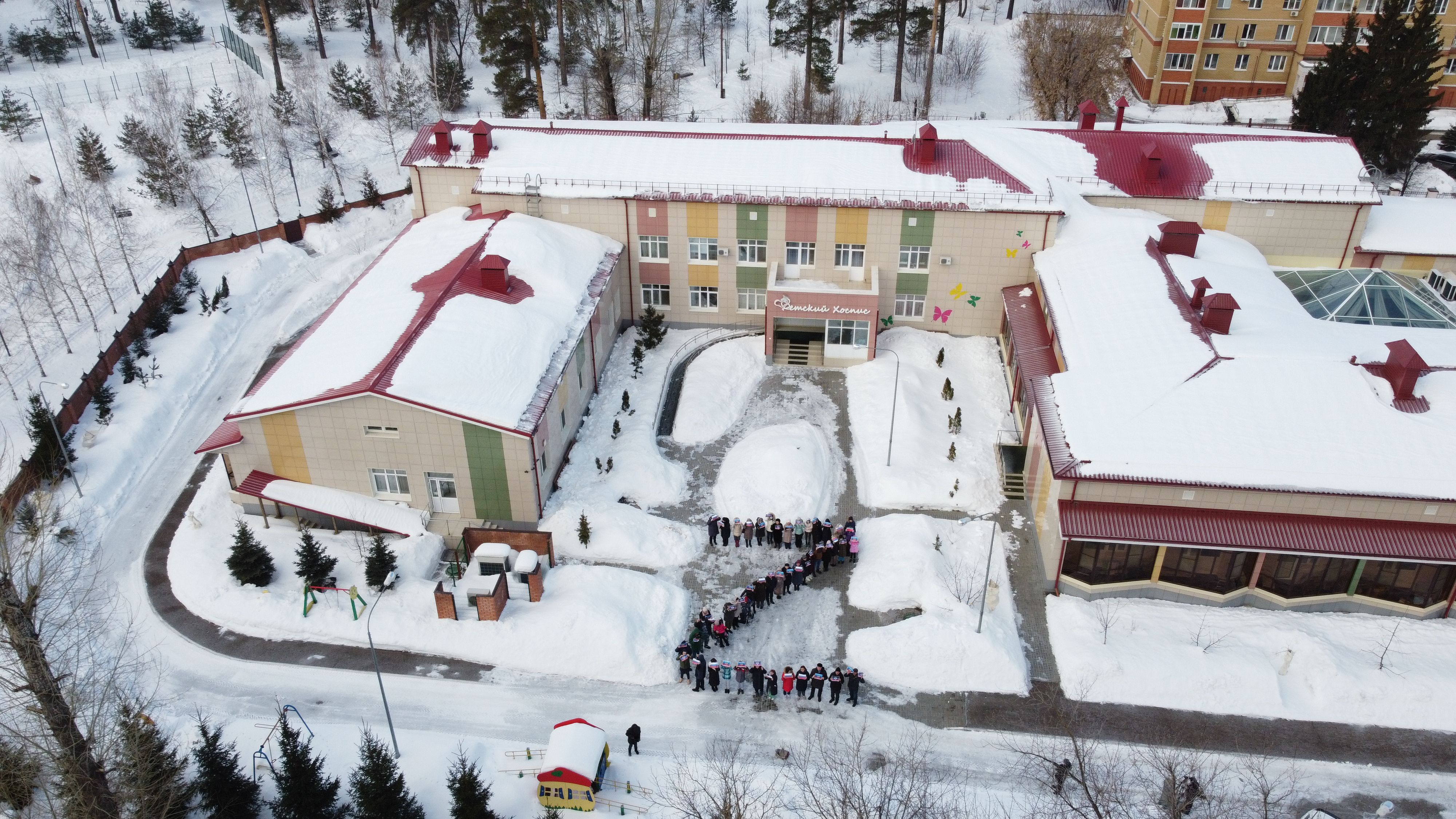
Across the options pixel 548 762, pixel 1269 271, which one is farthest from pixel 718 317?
pixel 548 762

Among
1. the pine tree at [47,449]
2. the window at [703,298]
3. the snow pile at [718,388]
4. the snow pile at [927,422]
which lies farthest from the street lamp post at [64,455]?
the snow pile at [927,422]

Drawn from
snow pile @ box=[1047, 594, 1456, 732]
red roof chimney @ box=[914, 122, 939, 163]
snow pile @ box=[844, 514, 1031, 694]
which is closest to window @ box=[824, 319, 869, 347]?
red roof chimney @ box=[914, 122, 939, 163]

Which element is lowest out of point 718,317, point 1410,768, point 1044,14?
point 1410,768

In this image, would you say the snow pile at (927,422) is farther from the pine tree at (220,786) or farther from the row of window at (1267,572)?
the pine tree at (220,786)

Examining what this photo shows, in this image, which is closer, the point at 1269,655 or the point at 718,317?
the point at 1269,655

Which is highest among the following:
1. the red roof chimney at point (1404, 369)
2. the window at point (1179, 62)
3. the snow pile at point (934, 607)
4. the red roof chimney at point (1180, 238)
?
the window at point (1179, 62)

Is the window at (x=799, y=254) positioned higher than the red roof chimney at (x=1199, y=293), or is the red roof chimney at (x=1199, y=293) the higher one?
the red roof chimney at (x=1199, y=293)

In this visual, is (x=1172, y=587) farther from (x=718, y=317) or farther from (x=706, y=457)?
(x=718, y=317)
